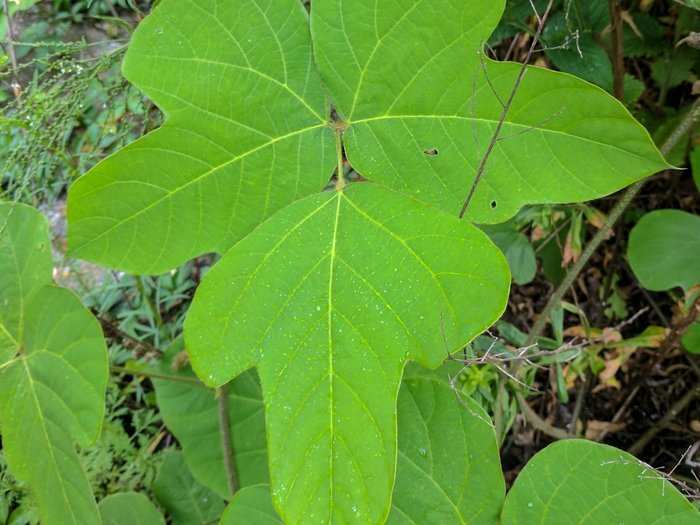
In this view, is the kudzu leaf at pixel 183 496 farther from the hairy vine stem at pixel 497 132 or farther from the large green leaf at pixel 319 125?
the hairy vine stem at pixel 497 132

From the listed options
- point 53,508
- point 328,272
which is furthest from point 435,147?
point 53,508

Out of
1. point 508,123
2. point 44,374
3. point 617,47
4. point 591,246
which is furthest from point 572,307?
point 44,374

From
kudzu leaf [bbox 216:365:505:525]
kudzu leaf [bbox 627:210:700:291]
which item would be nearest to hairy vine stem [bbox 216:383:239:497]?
kudzu leaf [bbox 216:365:505:525]

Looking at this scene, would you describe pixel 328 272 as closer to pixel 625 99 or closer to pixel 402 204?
pixel 402 204

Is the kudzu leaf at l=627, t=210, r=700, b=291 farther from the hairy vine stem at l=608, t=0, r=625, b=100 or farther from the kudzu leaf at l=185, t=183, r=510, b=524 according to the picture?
the kudzu leaf at l=185, t=183, r=510, b=524

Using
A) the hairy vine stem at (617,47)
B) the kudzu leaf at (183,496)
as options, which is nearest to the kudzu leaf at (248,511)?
the kudzu leaf at (183,496)

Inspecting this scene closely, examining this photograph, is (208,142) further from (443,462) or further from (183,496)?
(183,496)
